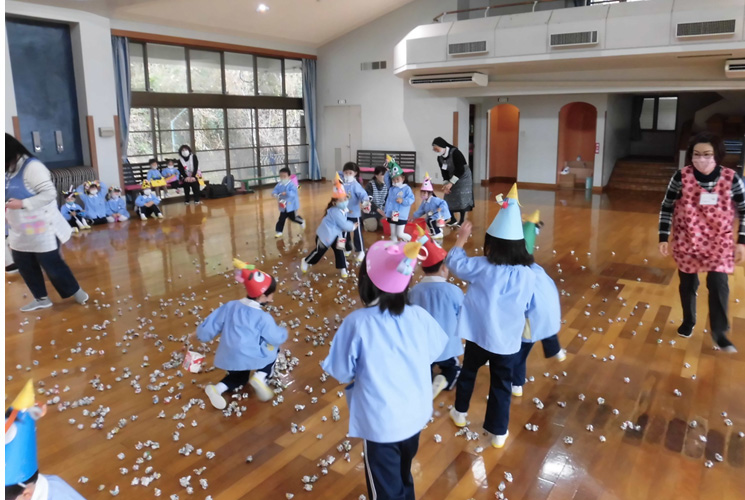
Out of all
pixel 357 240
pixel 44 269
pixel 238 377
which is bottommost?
pixel 238 377

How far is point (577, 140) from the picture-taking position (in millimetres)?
13953

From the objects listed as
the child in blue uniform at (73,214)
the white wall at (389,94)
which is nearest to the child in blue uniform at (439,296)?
the child in blue uniform at (73,214)

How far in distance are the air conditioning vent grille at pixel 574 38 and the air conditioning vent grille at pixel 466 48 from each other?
138cm

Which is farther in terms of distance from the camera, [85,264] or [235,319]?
[85,264]

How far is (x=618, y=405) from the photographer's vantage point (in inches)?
136

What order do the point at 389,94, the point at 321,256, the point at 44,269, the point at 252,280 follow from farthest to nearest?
the point at 389,94 < the point at 321,256 < the point at 44,269 < the point at 252,280

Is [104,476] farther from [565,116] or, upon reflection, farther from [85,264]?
[565,116]

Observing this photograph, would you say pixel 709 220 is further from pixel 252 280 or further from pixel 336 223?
pixel 336 223

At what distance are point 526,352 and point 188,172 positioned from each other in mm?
9732

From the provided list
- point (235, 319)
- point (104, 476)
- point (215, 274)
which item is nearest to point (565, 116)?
point (215, 274)

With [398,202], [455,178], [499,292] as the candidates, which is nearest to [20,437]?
[499,292]

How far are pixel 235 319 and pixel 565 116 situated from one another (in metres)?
12.2

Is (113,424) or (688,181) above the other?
(688,181)

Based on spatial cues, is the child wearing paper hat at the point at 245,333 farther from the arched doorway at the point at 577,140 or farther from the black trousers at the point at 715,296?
the arched doorway at the point at 577,140
